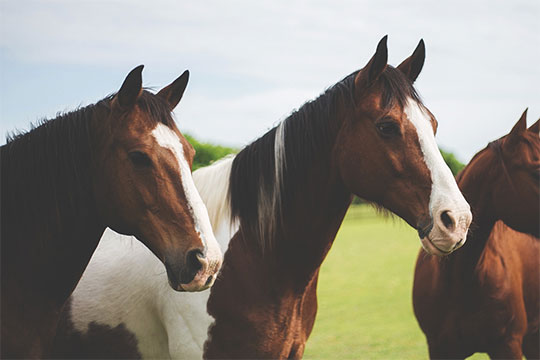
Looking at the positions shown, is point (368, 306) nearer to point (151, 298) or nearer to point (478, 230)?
point (478, 230)

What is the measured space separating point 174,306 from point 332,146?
1398 millimetres

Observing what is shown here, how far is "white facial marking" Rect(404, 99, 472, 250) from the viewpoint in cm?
→ 267

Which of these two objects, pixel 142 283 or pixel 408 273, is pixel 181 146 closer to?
pixel 142 283

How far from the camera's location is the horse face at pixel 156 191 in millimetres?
2418

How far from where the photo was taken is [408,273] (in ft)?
57.8

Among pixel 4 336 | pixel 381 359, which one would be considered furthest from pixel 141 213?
pixel 381 359

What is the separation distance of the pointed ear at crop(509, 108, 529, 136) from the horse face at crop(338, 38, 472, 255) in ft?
6.13

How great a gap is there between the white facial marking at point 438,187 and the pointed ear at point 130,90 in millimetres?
1443

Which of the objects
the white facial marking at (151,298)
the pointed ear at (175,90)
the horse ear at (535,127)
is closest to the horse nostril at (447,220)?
→ the white facial marking at (151,298)

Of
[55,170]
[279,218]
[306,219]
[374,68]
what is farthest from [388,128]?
[55,170]

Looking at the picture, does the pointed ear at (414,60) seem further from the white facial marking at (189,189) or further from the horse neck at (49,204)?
the horse neck at (49,204)

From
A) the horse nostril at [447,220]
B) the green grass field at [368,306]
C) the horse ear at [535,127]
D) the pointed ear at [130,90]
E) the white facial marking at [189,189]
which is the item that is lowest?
the green grass field at [368,306]

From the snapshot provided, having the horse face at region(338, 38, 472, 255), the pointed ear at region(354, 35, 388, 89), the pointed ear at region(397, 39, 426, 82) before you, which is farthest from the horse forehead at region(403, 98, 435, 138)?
the pointed ear at region(397, 39, 426, 82)

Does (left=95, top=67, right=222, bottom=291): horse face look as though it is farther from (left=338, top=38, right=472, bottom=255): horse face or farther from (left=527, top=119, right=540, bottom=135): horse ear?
(left=527, top=119, right=540, bottom=135): horse ear
